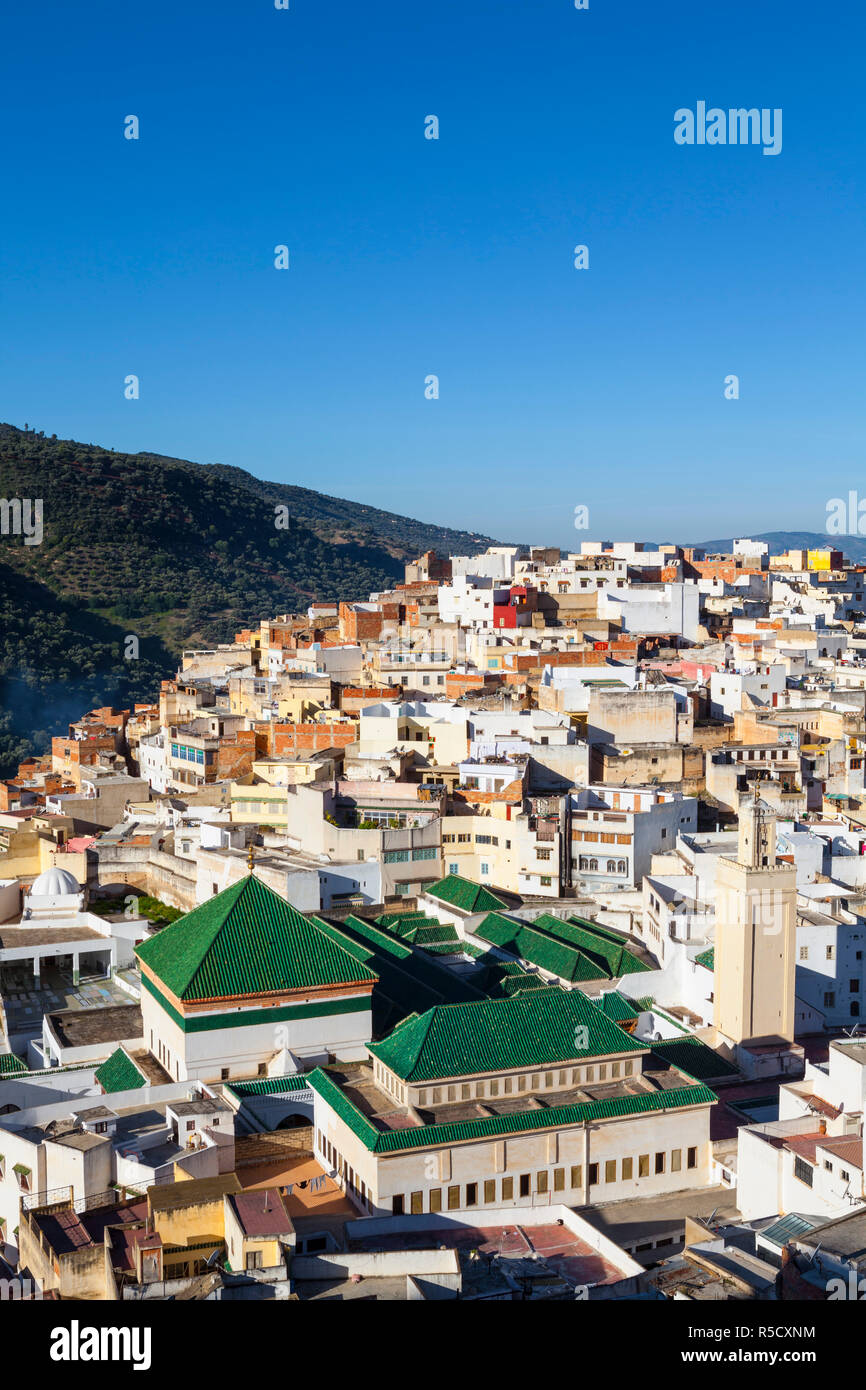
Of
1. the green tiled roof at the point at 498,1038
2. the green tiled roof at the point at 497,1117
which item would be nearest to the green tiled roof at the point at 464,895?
the green tiled roof at the point at 498,1038

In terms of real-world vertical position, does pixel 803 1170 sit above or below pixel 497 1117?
below

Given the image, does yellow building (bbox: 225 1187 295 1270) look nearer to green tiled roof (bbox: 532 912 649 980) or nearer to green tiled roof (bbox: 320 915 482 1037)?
green tiled roof (bbox: 320 915 482 1037)

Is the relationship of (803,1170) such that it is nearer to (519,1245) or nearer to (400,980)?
(519,1245)

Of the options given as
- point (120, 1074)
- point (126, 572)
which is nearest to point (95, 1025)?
point (120, 1074)

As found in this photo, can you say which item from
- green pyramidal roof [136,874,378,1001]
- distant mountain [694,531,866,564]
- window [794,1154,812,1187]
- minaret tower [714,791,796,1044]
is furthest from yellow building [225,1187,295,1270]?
distant mountain [694,531,866,564]
